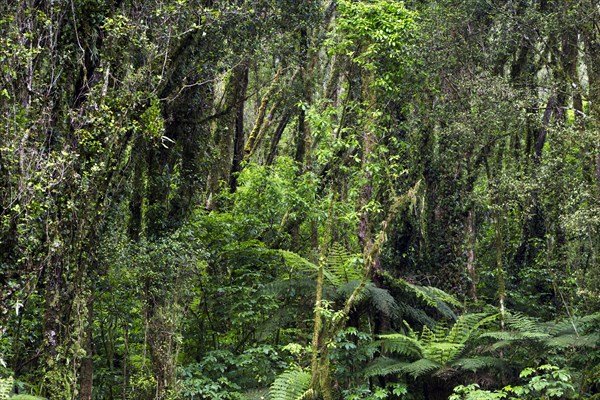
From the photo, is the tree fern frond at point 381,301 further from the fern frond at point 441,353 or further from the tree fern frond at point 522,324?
the tree fern frond at point 522,324

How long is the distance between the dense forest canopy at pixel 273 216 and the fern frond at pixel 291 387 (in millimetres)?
38

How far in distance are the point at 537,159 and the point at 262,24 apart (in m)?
7.13

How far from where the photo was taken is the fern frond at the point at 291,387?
813 cm

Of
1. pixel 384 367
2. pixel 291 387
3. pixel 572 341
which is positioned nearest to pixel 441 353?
pixel 384 367

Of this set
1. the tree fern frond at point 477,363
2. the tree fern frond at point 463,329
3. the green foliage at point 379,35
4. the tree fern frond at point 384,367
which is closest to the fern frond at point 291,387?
the tree fern frond at point 384,367

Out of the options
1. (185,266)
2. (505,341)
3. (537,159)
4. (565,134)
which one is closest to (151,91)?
(185,266)

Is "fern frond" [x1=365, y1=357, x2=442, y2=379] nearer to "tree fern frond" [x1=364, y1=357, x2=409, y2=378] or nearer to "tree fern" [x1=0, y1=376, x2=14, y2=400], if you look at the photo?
"tree fern frond" [x1=364, y1=357, x2=409, y2=378]

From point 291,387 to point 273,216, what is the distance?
196 inches

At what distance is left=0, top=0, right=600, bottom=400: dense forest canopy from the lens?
814 cm

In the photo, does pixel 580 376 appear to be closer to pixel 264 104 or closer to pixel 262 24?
pixel 262 24

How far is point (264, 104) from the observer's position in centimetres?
1731

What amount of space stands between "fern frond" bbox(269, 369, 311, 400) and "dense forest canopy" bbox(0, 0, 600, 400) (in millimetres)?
38

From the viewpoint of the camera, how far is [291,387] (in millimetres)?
8273

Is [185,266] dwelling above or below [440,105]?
below
